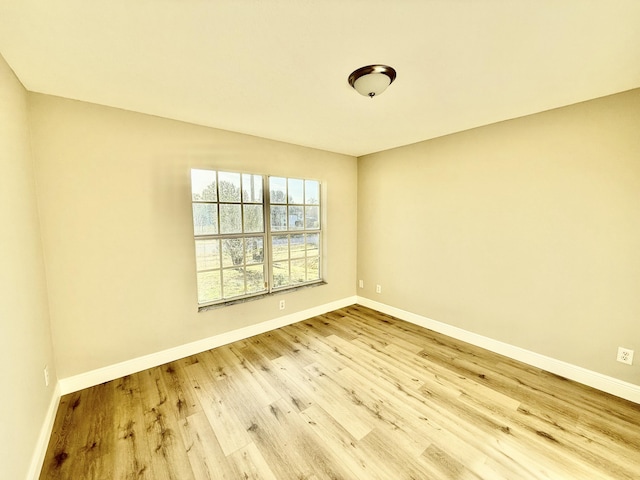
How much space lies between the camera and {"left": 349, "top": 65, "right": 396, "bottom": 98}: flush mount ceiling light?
160 cm

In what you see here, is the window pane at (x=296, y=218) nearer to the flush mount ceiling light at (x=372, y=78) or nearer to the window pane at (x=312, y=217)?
the window pane at (x=312, y=217)

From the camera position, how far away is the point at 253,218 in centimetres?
309

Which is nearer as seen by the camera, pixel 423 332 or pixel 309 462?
pixel 309 462

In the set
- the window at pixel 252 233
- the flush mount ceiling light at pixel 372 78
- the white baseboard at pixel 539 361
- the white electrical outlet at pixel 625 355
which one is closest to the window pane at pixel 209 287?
the window at pixel 252 233

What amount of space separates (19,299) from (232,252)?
1.67 metres

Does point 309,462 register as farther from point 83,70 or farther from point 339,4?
point 83,70

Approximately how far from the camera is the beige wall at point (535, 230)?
6.57ft

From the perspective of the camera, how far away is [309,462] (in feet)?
4.93

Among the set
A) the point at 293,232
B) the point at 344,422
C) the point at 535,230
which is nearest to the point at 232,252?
the point at 293,232

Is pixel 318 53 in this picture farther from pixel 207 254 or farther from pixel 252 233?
pixel 207 254

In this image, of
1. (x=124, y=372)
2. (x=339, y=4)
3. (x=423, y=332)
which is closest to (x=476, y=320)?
(x=423, y=332)

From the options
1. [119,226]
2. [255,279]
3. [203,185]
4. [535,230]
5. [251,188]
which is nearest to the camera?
[119,226]

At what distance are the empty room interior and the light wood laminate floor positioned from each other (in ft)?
0.06

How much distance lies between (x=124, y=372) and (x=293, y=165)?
2.80 metres
